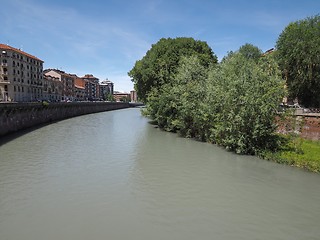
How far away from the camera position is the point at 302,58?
39531mm

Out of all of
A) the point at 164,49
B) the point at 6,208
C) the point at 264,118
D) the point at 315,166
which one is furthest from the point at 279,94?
the point at 164,49

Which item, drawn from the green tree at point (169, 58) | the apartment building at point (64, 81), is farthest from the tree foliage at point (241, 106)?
the apartment building at point (64, 81)

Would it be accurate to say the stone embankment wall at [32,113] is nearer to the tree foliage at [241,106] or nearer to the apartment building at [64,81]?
the tree foliage at [241,106]

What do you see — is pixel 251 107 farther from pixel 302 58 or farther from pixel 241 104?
pixel 302 58

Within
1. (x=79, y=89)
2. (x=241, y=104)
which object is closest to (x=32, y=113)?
(x=241, y=104)

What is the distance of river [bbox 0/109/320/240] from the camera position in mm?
11398

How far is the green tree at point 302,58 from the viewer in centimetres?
3881

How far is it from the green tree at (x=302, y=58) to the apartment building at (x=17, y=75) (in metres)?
71.7

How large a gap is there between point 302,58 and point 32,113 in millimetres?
43806

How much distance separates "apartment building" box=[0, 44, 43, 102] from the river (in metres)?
66.0

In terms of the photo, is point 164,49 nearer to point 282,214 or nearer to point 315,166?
point 315,166

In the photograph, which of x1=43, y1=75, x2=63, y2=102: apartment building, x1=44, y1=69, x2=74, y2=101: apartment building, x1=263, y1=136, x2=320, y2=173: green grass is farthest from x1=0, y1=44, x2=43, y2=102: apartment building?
x1=263, y1=136, x2=320, y2=173: green grass

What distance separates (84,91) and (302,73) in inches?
5828

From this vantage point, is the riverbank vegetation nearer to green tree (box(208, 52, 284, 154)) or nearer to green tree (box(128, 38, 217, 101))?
green tree (box(208, 52, 284, 154))
